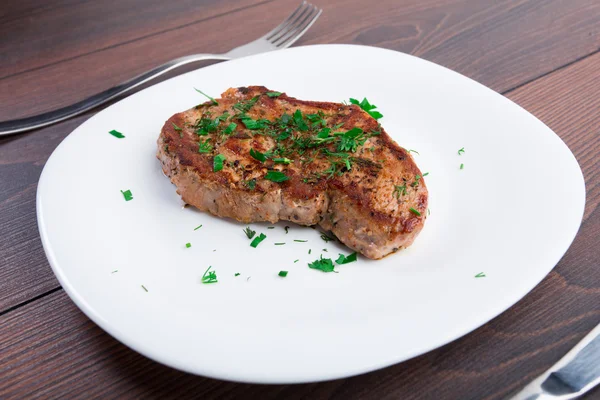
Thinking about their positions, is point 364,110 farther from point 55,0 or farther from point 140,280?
point 55,0

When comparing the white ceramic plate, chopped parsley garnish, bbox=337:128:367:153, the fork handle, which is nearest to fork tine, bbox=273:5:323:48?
the fork handle

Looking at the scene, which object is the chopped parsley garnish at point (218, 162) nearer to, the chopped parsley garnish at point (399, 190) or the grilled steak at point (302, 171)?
the grilled steak at point (302, 171)

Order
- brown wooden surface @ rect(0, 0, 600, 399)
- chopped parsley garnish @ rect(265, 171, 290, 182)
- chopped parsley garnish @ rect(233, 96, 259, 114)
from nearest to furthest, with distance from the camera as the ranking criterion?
brown wooden surface @ rect(0, 0, 600, 399) → chopped parsley garnish @ rect(265, 171, 290, 182) → chopped parsley garnish @ rect(233, 96, 259, 114)

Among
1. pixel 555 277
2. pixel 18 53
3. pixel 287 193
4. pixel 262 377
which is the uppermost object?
pixel 555 277

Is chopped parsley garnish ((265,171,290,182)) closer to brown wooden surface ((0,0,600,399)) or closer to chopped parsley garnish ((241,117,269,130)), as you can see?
chopped parsley garnish ((241,117,269,130))

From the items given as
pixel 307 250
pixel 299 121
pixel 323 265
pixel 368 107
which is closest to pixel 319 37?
pixel 368 107

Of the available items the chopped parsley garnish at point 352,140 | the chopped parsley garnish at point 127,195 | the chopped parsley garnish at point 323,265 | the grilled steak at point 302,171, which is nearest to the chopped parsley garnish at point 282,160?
the grilled steak at point 302,171

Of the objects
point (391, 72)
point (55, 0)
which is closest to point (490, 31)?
point (391, 72)

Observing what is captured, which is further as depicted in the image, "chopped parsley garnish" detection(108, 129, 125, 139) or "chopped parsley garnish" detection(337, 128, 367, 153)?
"chopped parsley garnish" detection(108, 129, 125, 139)
